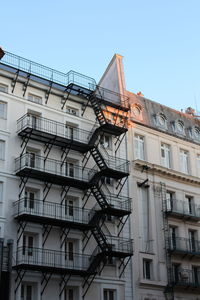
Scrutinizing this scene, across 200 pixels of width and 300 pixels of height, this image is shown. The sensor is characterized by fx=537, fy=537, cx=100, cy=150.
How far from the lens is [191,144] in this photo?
4975 cm

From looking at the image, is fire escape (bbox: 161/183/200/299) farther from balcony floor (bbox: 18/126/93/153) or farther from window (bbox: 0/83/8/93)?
window (bbox: 0/83/8/93)

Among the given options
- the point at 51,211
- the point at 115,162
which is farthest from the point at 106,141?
the point at 51,211

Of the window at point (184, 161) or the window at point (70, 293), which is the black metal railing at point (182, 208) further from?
the window at point (70, 293)

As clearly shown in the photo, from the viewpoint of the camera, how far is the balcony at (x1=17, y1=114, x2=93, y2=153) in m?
37.3

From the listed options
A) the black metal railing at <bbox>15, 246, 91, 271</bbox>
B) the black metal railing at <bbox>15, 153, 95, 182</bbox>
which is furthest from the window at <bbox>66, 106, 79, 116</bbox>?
the black metal railing at <bbox>15, 246, 91, 271</bbox>

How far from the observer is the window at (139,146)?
1775 inches

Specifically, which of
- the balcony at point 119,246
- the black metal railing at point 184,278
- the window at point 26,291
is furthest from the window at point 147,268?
the window at point 26,291

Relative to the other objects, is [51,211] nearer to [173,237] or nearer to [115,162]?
[115,162]

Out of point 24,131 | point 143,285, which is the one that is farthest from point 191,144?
point 24,131

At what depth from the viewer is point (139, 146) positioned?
45625mm

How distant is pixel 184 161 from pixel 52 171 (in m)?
15.5

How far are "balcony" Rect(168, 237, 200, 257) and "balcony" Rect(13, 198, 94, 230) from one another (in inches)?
320

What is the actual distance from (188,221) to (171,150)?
6.47 metres

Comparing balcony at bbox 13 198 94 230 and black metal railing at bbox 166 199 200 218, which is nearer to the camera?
balcony at bbox 13 198 94 230
